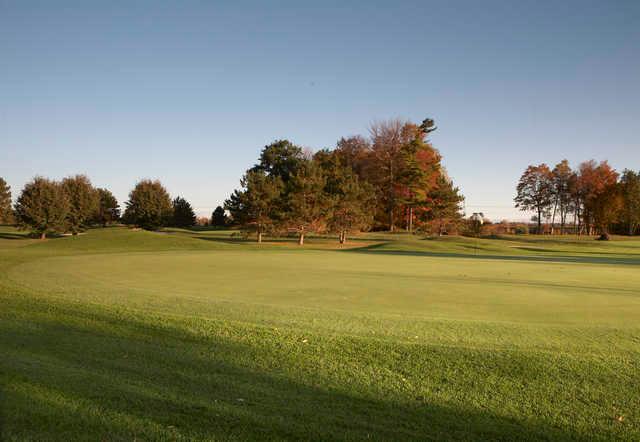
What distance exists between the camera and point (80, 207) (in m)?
54.8

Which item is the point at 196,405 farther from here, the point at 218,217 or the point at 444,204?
the point at 218,217

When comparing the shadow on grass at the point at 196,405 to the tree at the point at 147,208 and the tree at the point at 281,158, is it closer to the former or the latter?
the tree at the point at 281,158

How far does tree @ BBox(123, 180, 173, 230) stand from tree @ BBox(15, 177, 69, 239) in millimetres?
13914

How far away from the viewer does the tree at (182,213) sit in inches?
3000

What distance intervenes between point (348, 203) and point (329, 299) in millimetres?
32735

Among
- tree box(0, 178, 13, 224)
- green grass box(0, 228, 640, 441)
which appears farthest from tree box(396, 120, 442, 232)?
tree box(0, 178, 13, 224)

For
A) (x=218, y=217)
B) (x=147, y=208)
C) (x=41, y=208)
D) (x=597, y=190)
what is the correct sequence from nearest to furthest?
(x=41, y=208) < (x=147, y=208) < (x=597, y=190) < (x=218, y=217)

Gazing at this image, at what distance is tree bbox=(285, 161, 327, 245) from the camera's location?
39.6 metres

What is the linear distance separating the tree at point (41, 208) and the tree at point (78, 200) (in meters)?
4.67

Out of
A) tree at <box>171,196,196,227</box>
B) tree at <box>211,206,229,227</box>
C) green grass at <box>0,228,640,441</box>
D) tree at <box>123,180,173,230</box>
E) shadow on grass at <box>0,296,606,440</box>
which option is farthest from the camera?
tree at <box>211,206,229,227</box>

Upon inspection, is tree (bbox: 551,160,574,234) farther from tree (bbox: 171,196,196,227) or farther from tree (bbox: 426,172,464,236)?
tree (bbox: 171,196,196,227)

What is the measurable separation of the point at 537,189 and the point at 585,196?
6.51m

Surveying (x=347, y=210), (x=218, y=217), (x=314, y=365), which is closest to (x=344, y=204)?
(x=347, y=210)

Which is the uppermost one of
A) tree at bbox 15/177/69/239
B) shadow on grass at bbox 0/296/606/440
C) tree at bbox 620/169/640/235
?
tree at bbox 620/169/640/235
